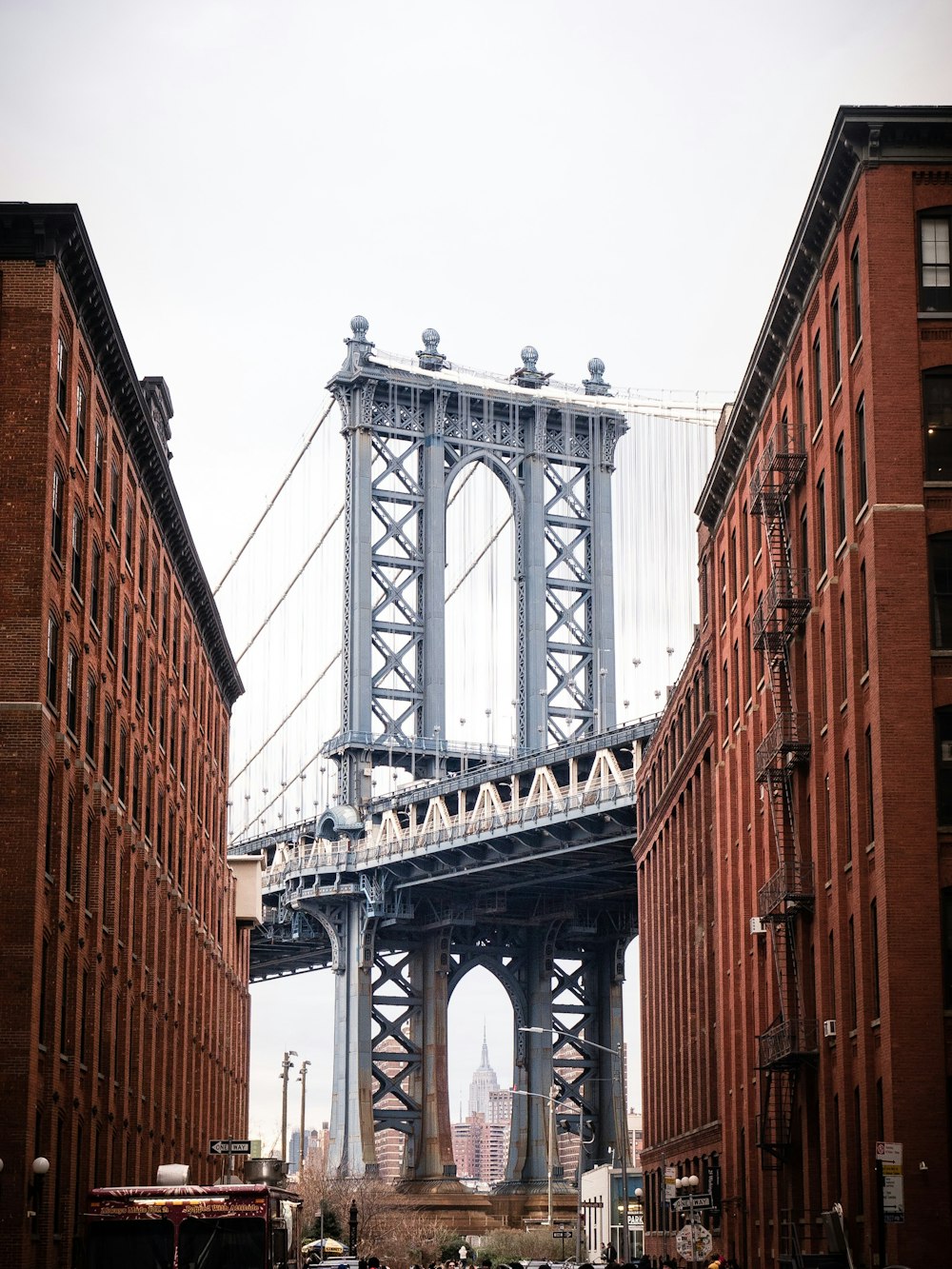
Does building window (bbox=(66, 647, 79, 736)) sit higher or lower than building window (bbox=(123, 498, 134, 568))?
lower

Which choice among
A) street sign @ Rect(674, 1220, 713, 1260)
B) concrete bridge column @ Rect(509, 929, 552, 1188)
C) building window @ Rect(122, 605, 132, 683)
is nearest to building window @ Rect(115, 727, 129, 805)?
building window @ Rect(122, 605, 132, 683)

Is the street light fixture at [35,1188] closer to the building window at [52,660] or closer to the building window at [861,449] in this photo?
the building window at [52,660]

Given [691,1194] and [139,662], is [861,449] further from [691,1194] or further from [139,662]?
[691,1194]

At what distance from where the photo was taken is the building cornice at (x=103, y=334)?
46062mm

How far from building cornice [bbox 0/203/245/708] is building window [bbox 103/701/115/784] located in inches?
293

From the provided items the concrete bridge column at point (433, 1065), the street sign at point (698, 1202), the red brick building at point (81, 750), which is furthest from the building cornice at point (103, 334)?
the concrete bridge column at point (433, 1065)

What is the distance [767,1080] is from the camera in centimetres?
5028

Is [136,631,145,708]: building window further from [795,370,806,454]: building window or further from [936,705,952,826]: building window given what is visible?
[936,705,952,826]: building window

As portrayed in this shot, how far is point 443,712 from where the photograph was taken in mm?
133625

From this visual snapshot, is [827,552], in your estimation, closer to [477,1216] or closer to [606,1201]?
[606,1201]

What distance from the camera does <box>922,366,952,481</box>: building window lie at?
41.0 m

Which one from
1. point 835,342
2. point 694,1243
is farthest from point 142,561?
point 694,1243

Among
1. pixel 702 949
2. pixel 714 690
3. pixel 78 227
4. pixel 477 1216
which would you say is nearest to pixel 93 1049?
pixel 78 227

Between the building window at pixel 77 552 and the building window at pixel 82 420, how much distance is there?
4.44 ft
